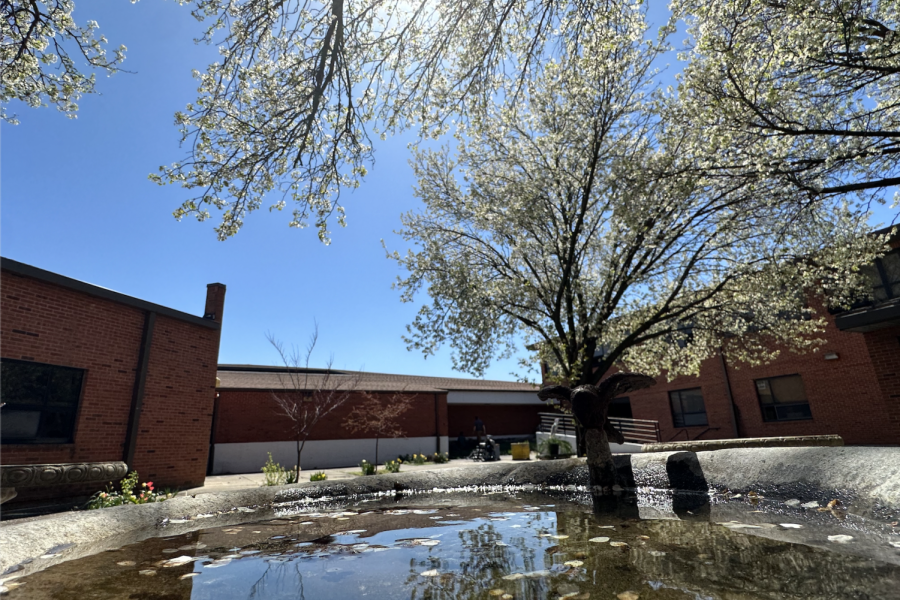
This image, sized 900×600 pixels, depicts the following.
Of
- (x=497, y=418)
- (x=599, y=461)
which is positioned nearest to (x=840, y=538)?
(x=599, y=461)

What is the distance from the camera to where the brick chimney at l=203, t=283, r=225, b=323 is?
1225 cm

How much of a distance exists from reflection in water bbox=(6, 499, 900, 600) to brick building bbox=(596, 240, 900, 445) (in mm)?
10653

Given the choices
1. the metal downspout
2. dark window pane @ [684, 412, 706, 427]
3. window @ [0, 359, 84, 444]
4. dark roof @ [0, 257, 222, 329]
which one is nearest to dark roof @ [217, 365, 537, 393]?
dark roof @ [0, 257, 222, 329]

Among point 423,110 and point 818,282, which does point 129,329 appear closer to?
point 423,110

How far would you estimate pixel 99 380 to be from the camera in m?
9.02

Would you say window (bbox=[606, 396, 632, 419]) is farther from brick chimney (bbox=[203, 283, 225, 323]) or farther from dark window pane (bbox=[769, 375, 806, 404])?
brick chimney (bbox=[203, 283, 225, 323])

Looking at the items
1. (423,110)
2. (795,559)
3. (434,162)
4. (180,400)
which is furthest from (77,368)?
(795,559)

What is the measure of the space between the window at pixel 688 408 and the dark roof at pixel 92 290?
19612 mm

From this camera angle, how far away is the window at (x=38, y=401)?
25.6 ft

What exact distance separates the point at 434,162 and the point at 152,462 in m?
10.3

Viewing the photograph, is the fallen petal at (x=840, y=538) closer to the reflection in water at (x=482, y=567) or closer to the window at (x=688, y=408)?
the reflection in water at (x=482, y=567)

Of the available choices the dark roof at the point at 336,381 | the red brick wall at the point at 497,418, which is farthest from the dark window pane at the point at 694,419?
the dark roof at the point at 336,381

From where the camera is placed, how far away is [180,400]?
1074 cm

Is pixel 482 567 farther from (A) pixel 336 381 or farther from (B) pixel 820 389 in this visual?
(A) pixel 336 381
